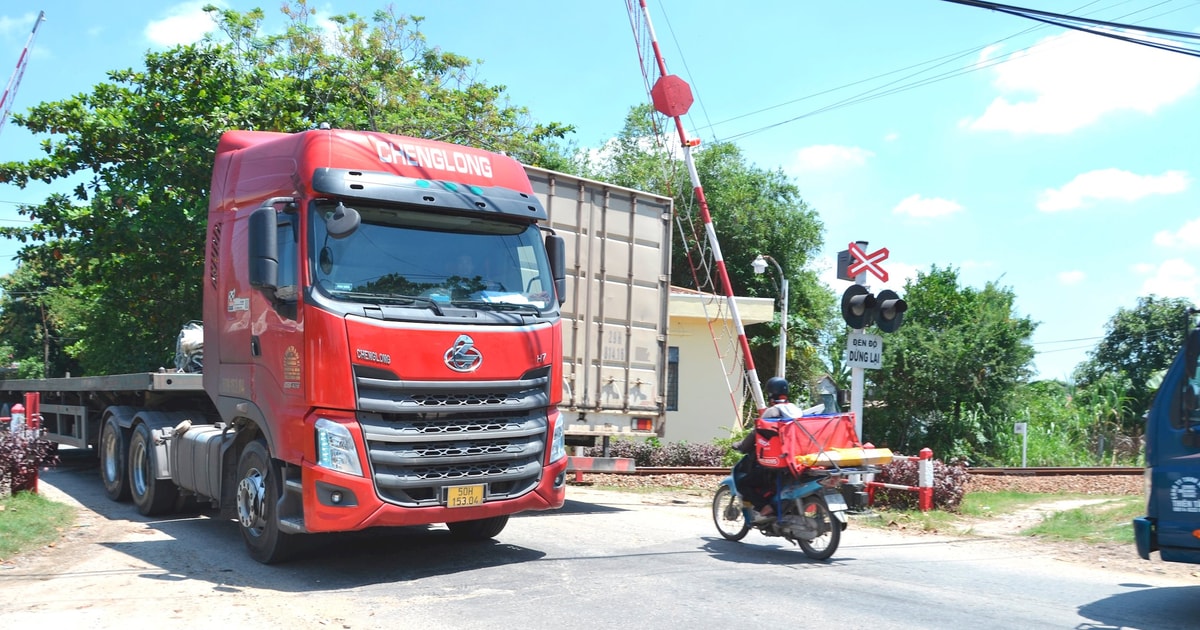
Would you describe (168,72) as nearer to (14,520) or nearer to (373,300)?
(14,520)

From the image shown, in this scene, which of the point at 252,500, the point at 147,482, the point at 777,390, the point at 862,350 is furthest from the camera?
the point at 862,350

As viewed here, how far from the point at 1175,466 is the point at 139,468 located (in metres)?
10.4

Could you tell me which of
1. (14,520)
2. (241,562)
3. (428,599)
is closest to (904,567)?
(428,599)

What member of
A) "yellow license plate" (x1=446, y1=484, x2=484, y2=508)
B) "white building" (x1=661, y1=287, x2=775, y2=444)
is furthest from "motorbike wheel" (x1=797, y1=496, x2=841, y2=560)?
"white building" (x1=661, y1=287, x2=775, y2=444)

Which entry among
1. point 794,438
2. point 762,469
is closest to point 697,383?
point 762,469

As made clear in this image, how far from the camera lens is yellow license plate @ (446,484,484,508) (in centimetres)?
773

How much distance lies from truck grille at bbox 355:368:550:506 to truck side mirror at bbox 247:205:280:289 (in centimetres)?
104

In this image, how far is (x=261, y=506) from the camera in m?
8.23

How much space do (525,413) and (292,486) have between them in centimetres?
192

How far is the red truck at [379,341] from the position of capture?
7.45 metres

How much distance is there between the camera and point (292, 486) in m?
7.60

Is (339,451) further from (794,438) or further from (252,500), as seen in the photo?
(794,438)

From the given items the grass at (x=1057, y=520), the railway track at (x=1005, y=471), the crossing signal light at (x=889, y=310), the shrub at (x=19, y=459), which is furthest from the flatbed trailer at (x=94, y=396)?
the grass at (x=1057, y=520)

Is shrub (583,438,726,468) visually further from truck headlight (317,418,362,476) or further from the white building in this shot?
truck headlight (317,418,362,476)
